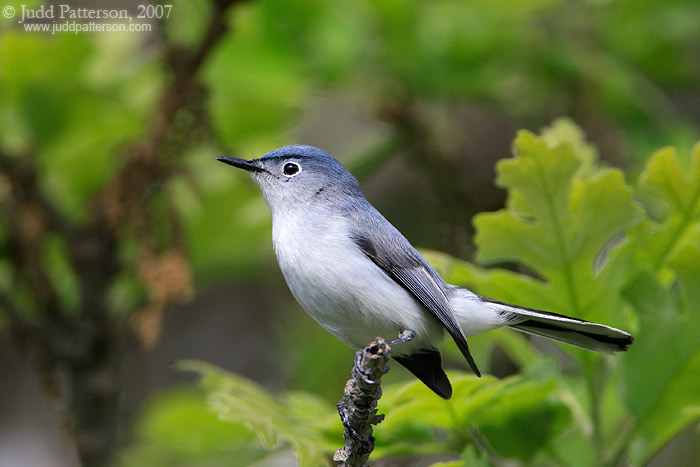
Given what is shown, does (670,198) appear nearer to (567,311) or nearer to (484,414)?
(567,311)

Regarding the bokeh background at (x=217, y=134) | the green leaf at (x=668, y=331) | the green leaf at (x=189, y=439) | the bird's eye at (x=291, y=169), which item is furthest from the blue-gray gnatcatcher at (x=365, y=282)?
the green leaf at (x=189, y=439)

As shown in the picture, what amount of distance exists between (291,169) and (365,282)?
0.43 metres

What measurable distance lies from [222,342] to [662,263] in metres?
2.90

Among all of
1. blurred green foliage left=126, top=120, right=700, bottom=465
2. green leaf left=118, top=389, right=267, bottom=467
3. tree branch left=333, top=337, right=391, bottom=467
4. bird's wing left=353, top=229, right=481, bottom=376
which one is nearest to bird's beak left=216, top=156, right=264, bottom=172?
bird's wing left=353, top=229, right=481, bottom=376

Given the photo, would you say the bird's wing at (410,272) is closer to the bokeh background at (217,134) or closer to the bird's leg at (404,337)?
the bird's leg at (404,337)

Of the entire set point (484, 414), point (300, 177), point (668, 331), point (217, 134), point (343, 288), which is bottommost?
point (484, 414)

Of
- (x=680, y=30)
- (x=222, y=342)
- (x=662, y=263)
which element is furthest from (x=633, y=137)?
(x=222, y=342)

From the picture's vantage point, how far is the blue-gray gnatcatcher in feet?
4.79

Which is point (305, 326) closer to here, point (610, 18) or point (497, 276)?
point (497, 276)

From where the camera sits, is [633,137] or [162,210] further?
[633,137]

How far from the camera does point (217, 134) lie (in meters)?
2.30

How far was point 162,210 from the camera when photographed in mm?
2326

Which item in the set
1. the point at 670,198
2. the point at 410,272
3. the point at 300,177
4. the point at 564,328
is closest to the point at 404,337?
the point at 410,272

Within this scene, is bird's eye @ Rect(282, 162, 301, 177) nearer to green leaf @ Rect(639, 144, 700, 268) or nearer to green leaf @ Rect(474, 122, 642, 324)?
green leaf @ Rect(474, 122, 642, 324)
